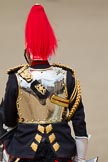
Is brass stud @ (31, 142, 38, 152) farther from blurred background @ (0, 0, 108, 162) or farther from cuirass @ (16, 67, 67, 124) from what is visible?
blurred background @ (0, 0, 108, 162)

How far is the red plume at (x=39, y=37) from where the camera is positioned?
71.9 inches

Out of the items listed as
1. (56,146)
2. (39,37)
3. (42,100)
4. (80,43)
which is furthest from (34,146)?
(80,43)

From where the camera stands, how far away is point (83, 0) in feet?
11.3

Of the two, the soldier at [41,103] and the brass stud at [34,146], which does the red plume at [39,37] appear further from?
the brass stud at [34,146]

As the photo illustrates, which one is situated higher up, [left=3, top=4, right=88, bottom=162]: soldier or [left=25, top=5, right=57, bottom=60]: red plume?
[left=25, top=5, right=57, bottom=60]: red plume

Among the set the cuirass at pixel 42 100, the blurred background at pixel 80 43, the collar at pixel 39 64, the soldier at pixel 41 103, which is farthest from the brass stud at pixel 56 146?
the blurred background at pixel 80 43

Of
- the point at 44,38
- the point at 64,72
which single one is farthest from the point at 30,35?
the point at 64,72

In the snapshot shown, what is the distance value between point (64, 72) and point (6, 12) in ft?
5.33

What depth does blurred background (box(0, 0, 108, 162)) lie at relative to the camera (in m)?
3.39

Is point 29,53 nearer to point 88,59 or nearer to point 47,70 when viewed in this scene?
point 47,70

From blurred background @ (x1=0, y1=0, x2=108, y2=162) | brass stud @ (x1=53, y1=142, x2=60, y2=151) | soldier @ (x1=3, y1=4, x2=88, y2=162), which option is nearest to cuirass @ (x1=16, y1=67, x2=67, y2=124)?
soldier @ (x1=3, y1=4, x2=88, y2=162)

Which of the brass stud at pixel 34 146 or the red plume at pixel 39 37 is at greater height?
the red plume at pixel 39 37

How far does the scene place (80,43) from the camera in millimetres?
3441

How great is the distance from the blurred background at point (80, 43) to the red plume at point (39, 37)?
155 cm
